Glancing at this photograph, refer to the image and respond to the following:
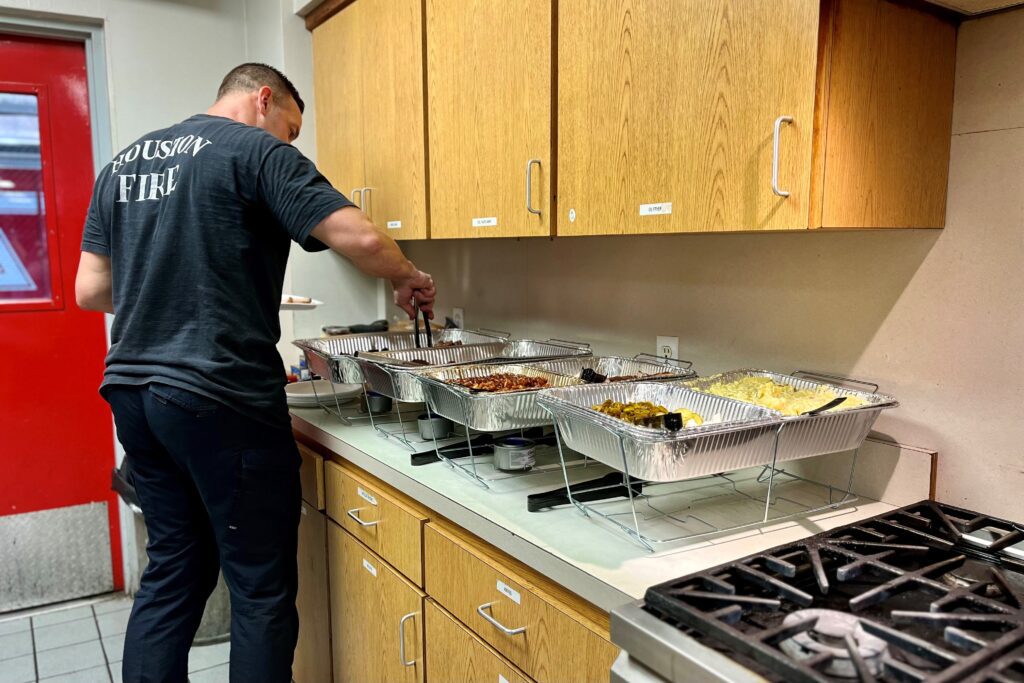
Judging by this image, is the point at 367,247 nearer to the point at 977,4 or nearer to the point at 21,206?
the point at 977,4

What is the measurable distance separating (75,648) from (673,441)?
245 centimetres

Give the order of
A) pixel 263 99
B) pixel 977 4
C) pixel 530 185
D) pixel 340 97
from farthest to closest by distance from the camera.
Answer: pixel 340 97
pixel 263 99
pixel 530 185
pixel 977 4

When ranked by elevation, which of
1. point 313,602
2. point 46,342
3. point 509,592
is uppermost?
point 46,342

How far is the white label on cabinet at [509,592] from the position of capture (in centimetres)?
118

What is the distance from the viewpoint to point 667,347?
1780mm

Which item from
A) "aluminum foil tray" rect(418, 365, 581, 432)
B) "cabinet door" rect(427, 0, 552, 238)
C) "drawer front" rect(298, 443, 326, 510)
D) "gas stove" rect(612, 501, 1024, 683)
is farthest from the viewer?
"drawer front" rect(298, 443, 326, 510)

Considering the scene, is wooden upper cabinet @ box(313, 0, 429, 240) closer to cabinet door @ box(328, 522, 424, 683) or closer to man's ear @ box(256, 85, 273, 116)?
man's ear @ box(256, 85, 273, 116)

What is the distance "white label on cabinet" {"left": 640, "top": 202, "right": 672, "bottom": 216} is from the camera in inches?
51.0

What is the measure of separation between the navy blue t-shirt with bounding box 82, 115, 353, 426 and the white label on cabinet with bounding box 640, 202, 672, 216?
63 centimetres

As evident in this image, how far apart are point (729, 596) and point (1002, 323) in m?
0.73

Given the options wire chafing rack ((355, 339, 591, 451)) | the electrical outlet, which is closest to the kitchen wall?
the electrical outlet

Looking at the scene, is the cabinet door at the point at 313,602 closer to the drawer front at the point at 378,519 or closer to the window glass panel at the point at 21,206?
the drawer front at the point at 378,519

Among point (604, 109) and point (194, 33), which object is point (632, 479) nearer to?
point (604, 109)

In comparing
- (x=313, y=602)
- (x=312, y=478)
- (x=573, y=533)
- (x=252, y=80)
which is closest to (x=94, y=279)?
(x=252, y=80)
